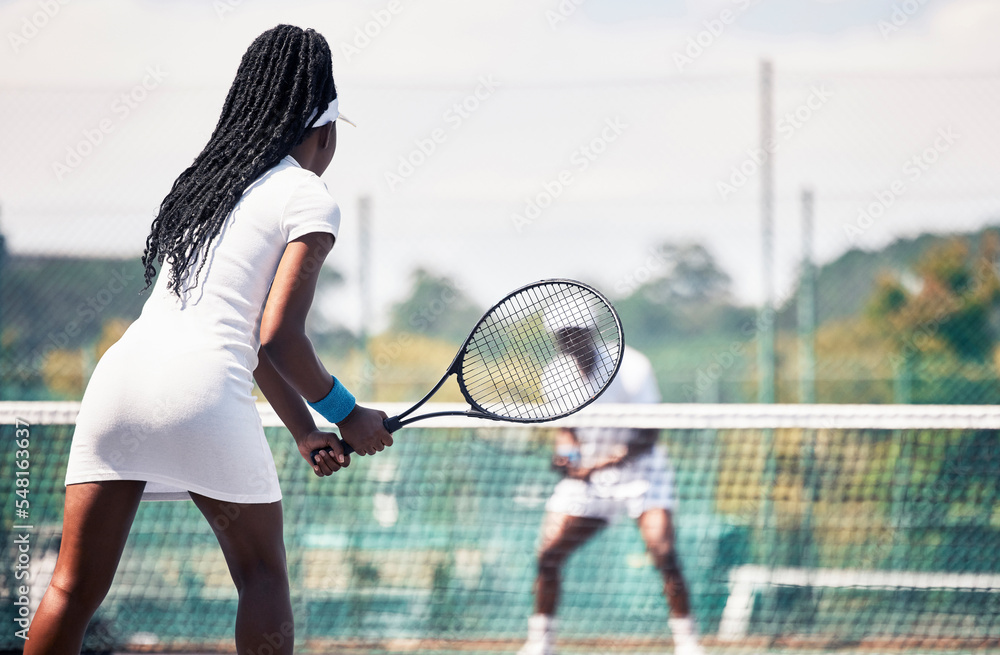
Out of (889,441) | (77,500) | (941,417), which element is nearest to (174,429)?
(77,500)

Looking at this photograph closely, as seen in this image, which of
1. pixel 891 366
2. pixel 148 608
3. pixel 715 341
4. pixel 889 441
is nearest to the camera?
pixel 148 608

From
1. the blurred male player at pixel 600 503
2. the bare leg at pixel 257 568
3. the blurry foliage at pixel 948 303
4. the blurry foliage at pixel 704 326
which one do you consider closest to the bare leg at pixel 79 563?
the bare leg at pixel 257 568

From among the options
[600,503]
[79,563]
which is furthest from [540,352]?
[600,503]

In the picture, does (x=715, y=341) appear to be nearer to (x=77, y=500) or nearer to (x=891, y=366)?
(x=891, y=366)

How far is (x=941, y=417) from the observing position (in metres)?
3.18

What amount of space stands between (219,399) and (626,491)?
212 centimetres

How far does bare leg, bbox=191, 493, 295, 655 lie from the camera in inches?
66.6

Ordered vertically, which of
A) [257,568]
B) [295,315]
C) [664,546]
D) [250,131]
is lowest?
[664,546]

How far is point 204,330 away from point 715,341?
5472 mm

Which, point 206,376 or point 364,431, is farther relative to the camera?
point 364,431

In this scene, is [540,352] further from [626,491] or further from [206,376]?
[626,491]

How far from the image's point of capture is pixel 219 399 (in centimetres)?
162

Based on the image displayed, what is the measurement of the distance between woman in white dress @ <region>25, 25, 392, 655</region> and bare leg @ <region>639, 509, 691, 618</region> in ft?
6.19

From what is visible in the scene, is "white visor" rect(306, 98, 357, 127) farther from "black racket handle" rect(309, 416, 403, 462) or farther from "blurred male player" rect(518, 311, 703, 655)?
"blurred male player" rect(518, 311, 703, 655)
